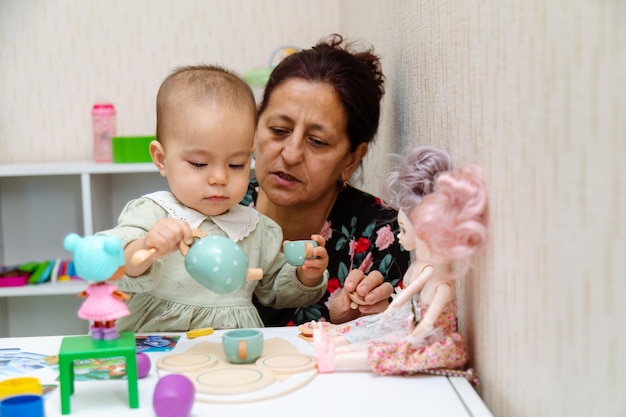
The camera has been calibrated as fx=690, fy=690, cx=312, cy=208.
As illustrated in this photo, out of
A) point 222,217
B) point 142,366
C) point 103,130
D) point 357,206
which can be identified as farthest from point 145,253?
point 103,130

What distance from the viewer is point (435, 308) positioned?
0.88 meters

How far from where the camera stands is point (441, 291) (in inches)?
34.8

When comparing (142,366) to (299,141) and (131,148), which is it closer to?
(299,141)

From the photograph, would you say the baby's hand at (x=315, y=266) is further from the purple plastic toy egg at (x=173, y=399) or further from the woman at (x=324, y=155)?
the purple plastic toy egg at (x=173, y=399)

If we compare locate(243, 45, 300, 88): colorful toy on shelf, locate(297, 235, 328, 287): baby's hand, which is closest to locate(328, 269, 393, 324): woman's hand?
locate(297, 235, 328, 287): baby's hand

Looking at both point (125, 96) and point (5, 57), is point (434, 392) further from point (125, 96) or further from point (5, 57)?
point (5, 57)

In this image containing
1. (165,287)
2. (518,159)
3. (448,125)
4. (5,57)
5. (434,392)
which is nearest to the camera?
(518,159)

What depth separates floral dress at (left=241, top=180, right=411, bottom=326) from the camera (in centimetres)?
154

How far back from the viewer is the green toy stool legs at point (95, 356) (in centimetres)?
78

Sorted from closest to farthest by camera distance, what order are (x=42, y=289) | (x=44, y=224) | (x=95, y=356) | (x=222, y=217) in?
(x=95, y=356), (x=222, y=217), (x=42, y=289), (x=44, y=224)

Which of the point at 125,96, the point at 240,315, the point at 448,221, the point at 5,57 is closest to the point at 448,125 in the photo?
the point at 448,221

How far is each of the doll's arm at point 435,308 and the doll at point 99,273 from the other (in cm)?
37

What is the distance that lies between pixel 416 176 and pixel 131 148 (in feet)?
6.28

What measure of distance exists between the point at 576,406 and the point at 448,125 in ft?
1.76
